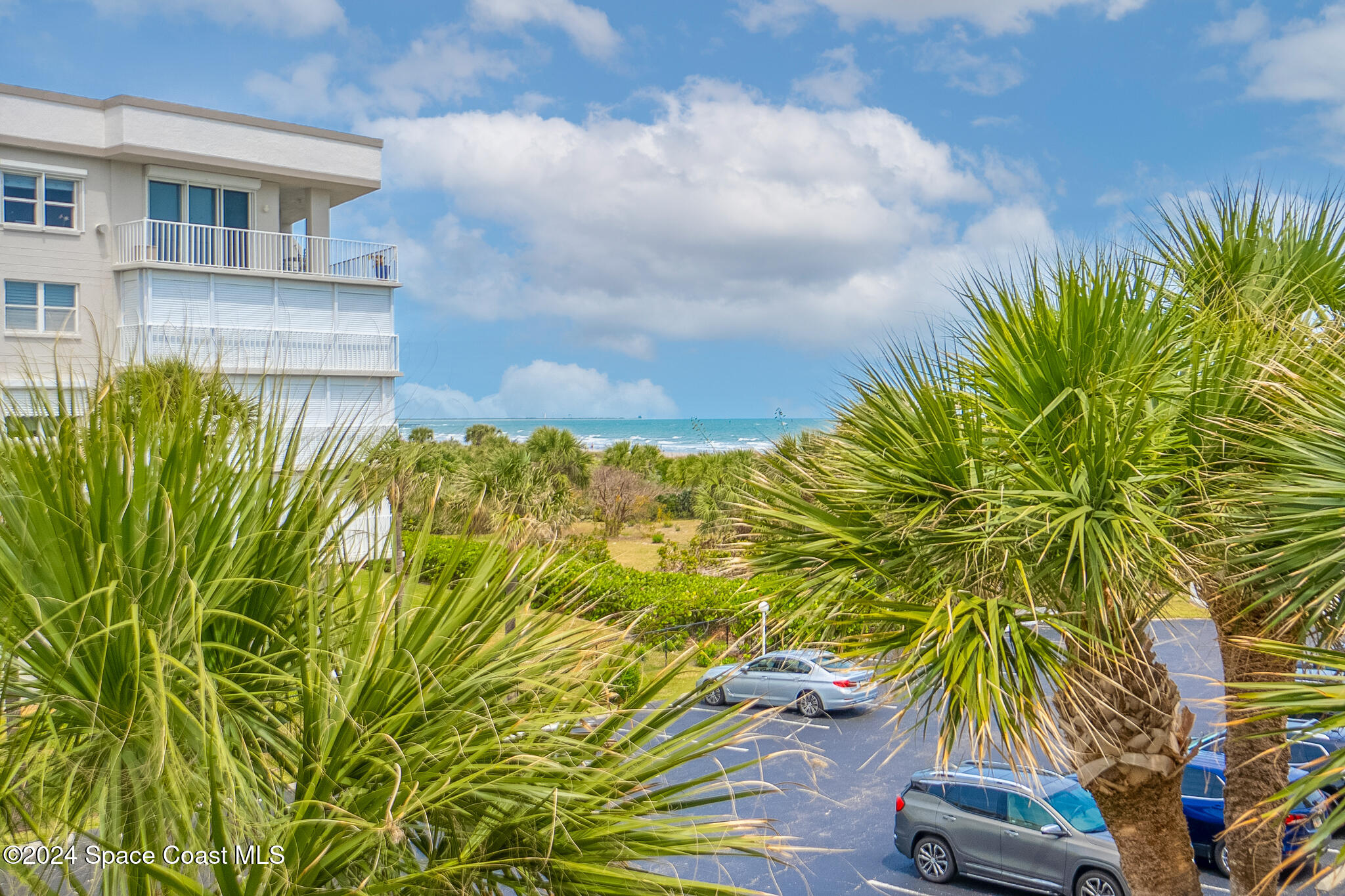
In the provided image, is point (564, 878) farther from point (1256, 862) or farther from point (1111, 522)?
point (1256, 862)

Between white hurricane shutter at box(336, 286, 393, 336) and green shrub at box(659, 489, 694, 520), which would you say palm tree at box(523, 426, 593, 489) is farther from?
green shrub at box(659, 489, 694, 520)

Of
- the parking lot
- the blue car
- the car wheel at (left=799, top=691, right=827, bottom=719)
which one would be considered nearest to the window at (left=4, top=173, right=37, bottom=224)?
the parking lot

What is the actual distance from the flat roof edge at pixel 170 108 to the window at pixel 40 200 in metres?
2.02

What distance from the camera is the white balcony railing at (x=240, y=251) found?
2561 cm

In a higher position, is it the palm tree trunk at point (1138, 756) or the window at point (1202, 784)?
the palm tree trunk at point (1138, 756)

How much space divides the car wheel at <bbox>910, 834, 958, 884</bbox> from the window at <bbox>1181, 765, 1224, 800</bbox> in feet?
11.0

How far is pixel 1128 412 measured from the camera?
19.1ft

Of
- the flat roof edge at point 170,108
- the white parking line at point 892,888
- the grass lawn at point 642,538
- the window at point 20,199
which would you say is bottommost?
the white parking line at point 892,888

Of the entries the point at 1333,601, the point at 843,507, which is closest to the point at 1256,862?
the point at 1333,601

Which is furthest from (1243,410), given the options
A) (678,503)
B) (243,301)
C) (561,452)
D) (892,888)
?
(678,503)

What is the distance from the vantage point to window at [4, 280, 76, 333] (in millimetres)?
24594

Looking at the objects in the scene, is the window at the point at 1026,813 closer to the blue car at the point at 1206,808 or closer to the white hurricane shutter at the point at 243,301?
the blue car at the point at 1206,808

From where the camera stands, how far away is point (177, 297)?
1013 inches

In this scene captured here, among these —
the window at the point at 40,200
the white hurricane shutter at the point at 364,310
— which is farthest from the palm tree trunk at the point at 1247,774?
the window at the point at 40,200
